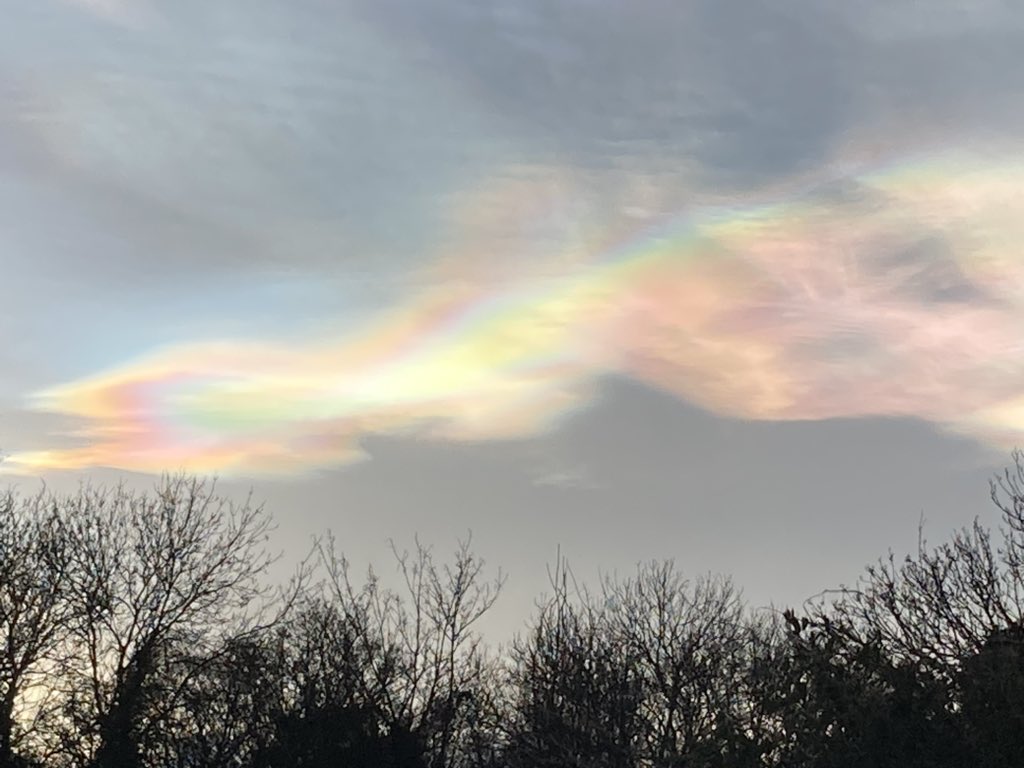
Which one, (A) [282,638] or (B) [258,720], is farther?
(A) [282,638]

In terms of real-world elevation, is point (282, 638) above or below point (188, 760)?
above

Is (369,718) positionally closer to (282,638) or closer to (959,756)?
(282,638)

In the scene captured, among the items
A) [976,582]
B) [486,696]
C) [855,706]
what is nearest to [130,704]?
[486,696]

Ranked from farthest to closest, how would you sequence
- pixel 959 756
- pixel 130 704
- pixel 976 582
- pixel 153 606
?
pixel 153 606
pixel 130 704
pixel 976 582
pixel 959 756

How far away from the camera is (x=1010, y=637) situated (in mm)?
10602

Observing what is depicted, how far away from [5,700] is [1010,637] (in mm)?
27157

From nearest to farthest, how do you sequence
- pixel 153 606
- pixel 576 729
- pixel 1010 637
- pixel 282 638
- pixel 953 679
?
pixel 953 679 < pixel 1010 637 < pixel 576 729 < pixel 153 606 < pixel 282 638

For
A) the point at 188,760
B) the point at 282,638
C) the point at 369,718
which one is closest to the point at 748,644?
the point at 369,718

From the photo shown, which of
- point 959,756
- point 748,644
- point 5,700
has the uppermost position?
point 748,644

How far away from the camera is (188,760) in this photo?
32.9 metres

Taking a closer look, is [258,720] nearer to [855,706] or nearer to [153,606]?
[153,606]

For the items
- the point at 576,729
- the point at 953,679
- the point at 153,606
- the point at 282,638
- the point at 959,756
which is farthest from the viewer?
the point at 282,638

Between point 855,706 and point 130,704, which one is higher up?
point 130,704

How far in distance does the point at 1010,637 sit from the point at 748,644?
24265 mm
